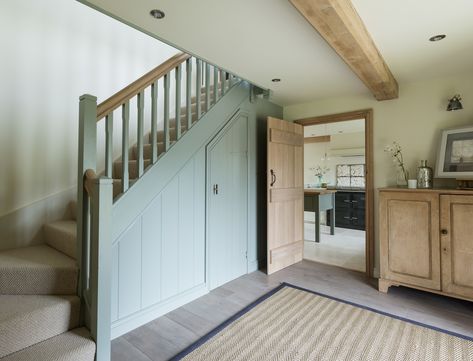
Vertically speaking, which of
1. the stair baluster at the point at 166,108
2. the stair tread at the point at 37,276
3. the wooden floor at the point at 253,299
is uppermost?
the stair baluster at the point at 166,108

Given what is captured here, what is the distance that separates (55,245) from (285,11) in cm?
246

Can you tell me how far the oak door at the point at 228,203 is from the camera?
278 cm

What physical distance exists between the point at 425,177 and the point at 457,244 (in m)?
0.73

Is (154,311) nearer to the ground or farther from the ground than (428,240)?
nearer to the ground

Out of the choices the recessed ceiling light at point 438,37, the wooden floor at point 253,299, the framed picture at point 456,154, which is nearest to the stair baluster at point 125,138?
the wooden floor at point 253,299

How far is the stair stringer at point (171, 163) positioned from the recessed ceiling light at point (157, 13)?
98cm

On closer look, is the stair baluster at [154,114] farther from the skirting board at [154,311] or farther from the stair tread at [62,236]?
the skirting board at [154,311]

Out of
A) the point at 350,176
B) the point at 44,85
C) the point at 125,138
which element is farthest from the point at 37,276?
the point at 350,176

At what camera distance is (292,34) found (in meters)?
1.93

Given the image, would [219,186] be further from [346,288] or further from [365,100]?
[365,100]

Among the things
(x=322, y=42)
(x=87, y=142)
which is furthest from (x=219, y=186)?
(x=322, y=42)

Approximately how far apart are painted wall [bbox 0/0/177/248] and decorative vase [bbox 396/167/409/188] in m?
3.41

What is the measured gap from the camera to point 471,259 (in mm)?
2252

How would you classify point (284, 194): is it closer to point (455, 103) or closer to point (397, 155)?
point (397, 155)
